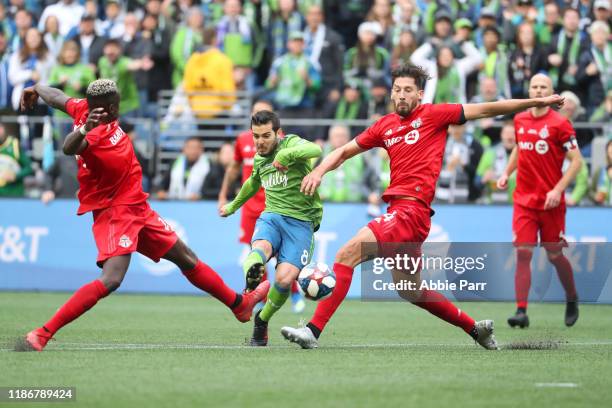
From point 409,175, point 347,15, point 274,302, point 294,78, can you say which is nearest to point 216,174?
point 294,78

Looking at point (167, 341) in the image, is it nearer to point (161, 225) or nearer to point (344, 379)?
point (161, 225)

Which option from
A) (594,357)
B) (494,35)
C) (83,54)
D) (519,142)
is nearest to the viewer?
(594,357)

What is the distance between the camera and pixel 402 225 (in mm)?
10516

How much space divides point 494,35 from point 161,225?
11.1 metres

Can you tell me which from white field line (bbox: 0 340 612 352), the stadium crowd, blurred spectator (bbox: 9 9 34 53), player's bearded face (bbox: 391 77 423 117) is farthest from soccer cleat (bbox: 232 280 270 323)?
blurred spectator (bbox: 9 9 34 53)

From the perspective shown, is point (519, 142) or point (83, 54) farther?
point (83, 54)

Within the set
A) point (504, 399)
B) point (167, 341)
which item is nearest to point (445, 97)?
point (167, 341)

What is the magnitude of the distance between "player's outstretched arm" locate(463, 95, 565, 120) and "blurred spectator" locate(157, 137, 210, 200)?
34.2 feet

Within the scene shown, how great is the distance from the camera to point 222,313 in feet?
51.4

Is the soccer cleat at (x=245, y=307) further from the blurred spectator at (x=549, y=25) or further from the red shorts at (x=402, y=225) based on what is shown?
the blurred spectator at (x=549, y=25)

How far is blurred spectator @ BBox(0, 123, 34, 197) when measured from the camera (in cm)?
2052

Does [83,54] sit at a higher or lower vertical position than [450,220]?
higher

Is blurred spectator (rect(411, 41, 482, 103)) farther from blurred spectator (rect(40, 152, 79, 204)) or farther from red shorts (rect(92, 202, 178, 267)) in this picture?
red shorts (rect(92, 202, 178, 267))

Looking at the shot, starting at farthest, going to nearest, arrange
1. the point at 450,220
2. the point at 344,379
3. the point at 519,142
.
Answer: the point at 450,220 → the point at 519,142 → the point at 344,379
